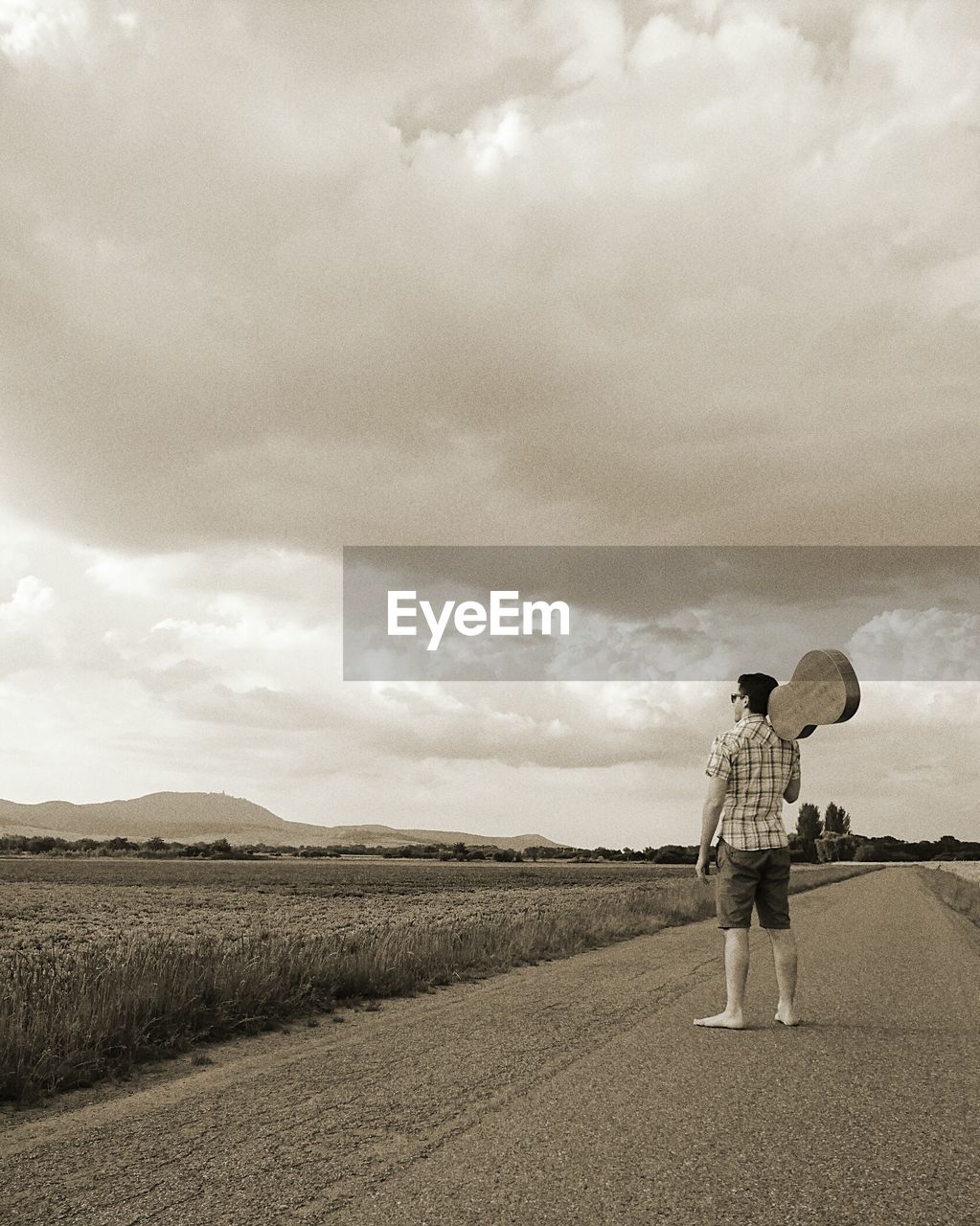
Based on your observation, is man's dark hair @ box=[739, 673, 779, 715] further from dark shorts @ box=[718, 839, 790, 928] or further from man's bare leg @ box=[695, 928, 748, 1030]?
man's bare leg @ box=[695, 928, 748, 1030]

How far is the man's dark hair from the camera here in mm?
7658

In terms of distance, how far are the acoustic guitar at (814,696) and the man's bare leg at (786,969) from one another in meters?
1.46

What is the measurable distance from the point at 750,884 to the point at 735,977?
686 mm

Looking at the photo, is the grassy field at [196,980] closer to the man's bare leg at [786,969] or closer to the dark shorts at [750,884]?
the dark shorts at [750,884]

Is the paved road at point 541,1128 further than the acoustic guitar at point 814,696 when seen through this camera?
No

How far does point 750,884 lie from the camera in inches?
291

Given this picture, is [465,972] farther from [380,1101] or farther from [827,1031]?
[380,1101]

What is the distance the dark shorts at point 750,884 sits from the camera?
7371 millimetres

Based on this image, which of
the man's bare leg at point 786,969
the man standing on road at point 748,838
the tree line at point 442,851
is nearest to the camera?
the man standing on road at point 748,838

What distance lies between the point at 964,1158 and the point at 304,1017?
20.7 ft

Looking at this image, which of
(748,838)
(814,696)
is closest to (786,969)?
(748,838)

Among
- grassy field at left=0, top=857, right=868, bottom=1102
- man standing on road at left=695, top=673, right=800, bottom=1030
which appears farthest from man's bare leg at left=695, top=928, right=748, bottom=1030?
grassy field at left=0, top=857, right=868, bottom=1102

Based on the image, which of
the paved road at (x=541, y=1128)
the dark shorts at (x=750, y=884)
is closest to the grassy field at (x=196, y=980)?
the paved road at (x=541, y=1128)

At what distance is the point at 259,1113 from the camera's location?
5.32 m
